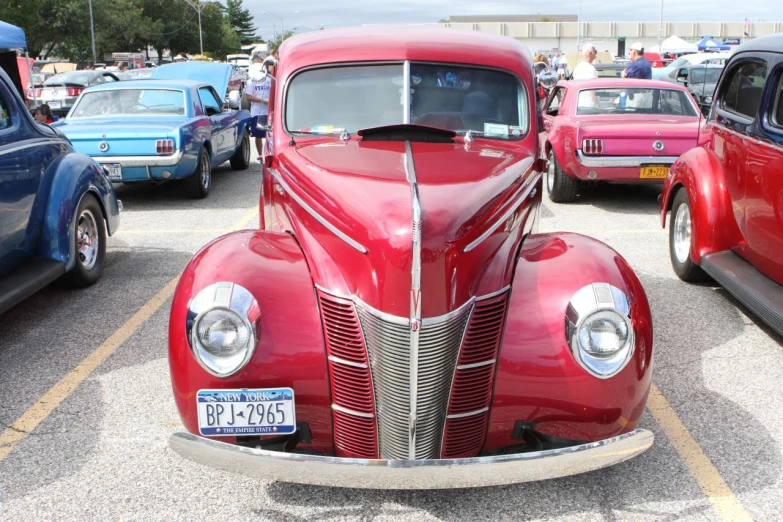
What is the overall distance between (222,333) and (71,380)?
1.94 m

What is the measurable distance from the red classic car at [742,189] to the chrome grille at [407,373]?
2.49 meters

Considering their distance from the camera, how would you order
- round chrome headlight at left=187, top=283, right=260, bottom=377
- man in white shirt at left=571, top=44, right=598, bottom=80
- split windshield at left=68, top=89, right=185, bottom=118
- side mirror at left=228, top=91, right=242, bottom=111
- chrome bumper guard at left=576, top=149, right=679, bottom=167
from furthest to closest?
man in white shirt at left=571, top=44, right=598, bottom=80
split windshield at left=68, top=89, right=185, bottom=118
side mirror at left=228, top=91, right=242, bottom=111
chrome bumper guard at left=576, top=149, right=679, bottom=167
round chrome headlight at left=187, top=283, right=260, bottom=377

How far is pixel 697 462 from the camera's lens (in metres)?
3.53

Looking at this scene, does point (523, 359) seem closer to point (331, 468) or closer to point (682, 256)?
point (331, 468)

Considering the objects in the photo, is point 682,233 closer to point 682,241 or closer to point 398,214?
point 682,241

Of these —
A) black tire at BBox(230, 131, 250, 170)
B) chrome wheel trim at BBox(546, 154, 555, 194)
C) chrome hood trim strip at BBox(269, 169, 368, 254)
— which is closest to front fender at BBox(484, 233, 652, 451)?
chrome hood trim strip at BBox(269, 169, 368, 254)

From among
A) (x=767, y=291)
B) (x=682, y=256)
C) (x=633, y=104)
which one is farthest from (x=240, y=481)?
(x=633, y=104)

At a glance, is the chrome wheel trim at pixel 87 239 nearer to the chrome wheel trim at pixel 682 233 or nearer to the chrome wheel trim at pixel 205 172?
the chrome wheel trim at pixel 205 172

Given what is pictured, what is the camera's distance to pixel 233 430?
2975 mm

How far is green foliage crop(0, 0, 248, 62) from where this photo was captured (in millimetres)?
50344

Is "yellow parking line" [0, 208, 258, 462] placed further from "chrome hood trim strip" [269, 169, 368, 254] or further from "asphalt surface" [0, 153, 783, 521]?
"chrome hood trim strip" [269, 169, 368, 254]

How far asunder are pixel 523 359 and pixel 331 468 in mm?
864

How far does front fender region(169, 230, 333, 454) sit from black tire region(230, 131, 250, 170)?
31.5 ft

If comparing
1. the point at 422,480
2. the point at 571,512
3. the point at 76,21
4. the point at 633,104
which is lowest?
the point at 571,512
